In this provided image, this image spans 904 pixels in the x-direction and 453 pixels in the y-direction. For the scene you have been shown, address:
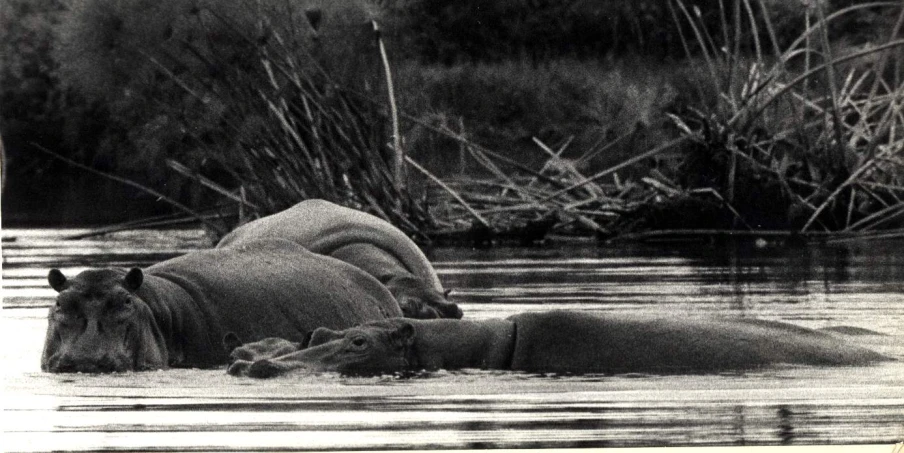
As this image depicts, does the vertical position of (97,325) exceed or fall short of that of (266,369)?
it exceeds it

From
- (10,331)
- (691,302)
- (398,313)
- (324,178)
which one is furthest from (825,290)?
(10,331)

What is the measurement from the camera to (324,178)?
8.60 m

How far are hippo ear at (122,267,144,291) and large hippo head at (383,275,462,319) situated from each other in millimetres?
1207

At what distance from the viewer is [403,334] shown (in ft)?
19.2

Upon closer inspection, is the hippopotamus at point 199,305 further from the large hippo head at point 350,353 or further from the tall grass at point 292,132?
the tall grass at point 292,132

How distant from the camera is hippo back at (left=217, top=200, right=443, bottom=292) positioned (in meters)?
7.38

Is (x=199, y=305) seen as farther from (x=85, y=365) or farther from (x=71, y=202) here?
(x=71, y=202)

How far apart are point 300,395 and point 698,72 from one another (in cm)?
296

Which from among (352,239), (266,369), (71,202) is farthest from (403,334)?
(71,202)

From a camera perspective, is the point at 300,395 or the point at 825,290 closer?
the point at 300,395

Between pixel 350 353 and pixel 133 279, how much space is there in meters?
0.66

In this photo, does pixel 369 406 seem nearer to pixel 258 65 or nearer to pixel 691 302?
pixel 691 302

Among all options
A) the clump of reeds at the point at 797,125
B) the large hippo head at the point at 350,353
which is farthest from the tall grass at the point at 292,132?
the large hippo head at the point at 350,353

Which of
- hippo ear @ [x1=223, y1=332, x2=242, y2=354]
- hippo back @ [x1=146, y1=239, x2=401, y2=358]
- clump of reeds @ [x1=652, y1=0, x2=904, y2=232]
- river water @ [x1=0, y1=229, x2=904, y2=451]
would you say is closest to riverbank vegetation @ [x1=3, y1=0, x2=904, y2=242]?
clump of reeds @ [x1=652, y1=0, x2=904, y2=232]
